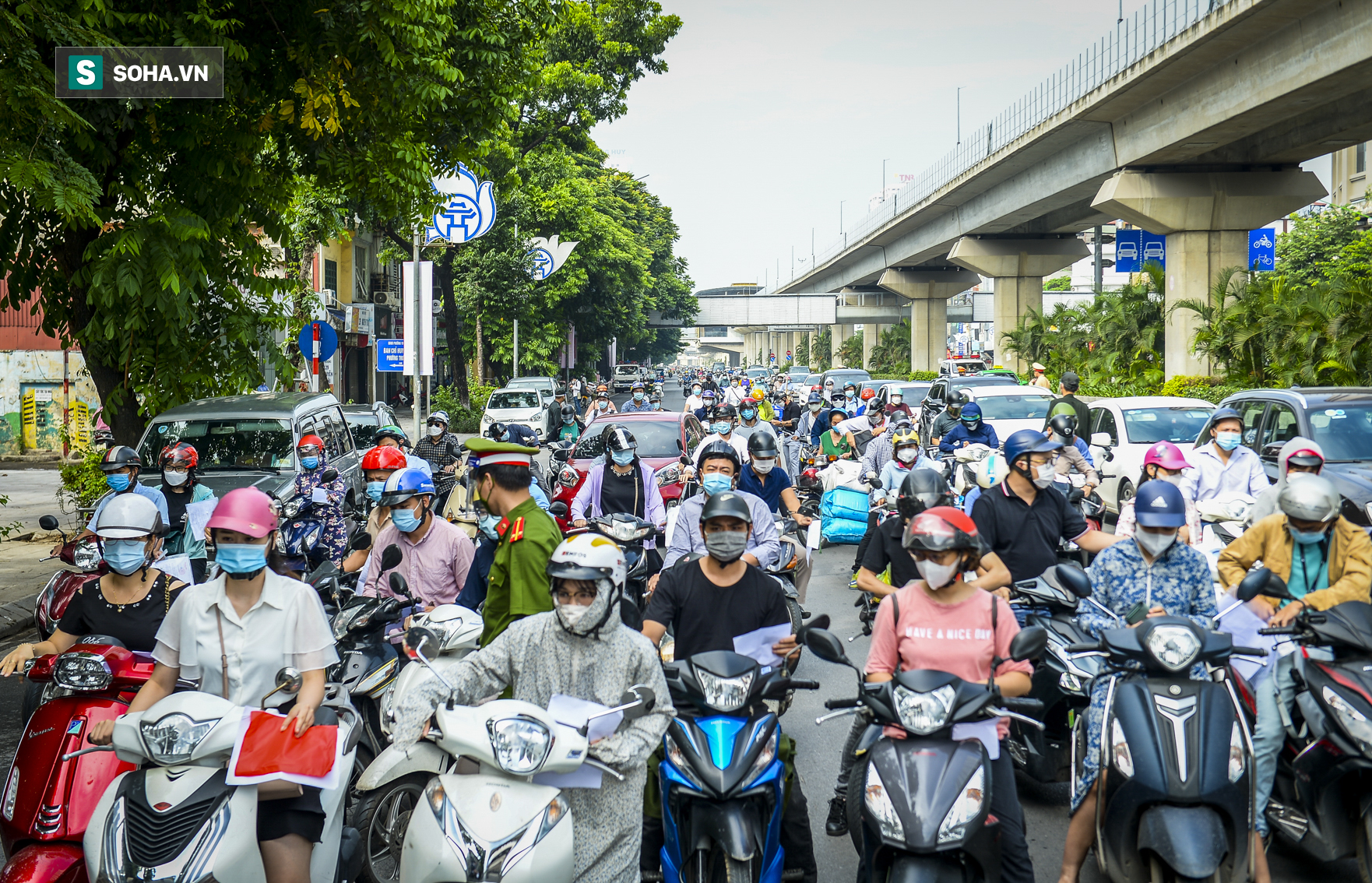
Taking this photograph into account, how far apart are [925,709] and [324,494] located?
228 inches

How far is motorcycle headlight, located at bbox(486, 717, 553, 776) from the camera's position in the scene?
3.70 m

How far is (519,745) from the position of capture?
146 inches

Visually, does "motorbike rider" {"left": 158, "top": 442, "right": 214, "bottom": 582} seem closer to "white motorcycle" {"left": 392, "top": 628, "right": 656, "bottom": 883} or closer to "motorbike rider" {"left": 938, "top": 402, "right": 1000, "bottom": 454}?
"white motorcycle" {"left": 392, "top": 628, "right": 656, "bottom": 883}

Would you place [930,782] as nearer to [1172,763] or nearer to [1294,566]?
[1172,763]

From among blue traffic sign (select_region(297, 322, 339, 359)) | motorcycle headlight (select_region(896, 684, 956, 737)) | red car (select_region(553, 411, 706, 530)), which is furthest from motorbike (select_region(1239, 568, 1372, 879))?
blue traffic sign (select_region(297, 322, 339, 359))

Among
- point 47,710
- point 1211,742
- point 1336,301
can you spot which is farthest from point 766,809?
point 1336,301

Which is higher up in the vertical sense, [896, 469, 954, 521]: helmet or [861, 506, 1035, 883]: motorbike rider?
[896, 469, 954, 521]: helmet

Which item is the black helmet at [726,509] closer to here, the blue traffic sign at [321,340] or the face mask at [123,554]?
the face mask at [123,554]

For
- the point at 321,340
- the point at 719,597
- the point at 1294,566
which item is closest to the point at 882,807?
the point at 719,597

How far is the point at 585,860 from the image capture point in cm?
402

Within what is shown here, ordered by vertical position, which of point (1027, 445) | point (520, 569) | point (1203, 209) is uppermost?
point (1203, 209)

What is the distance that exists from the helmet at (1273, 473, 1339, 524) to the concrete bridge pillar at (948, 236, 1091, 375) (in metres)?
41.6

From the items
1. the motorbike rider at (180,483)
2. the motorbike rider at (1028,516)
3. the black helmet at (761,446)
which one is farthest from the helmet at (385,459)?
the motorbike rider at (1028,516)

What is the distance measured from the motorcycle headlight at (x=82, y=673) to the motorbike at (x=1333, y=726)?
443cm
